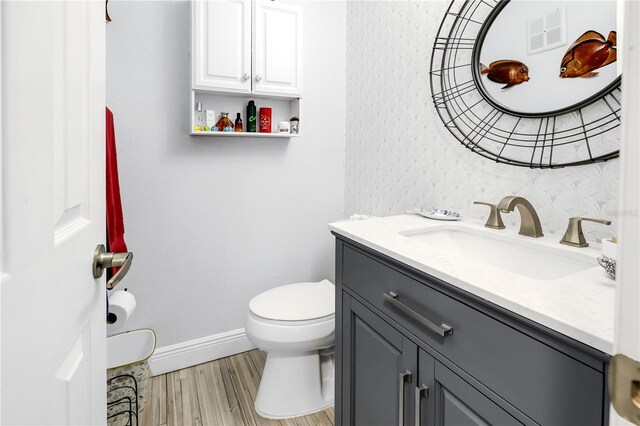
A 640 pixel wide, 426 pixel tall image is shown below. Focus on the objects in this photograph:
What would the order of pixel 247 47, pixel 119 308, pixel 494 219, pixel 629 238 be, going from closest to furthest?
1. pixel 629 238
2. pixel 494 219
3. pixel 119 308
4. pixel 247 47

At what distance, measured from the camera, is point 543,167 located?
3.92 feet

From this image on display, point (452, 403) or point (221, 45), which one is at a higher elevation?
point (221, 45)

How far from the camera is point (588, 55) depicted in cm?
107

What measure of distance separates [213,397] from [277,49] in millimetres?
1792

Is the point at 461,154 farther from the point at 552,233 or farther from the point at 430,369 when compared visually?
the point at 430,369

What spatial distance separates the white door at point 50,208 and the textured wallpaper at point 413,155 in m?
1.27

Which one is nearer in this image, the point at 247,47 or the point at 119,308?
the point at 119,308

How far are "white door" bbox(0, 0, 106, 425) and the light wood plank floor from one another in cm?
110

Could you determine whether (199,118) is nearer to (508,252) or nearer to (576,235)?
(508,252)

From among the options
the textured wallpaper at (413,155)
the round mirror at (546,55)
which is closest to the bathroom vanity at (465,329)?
the textured wallpaper at (413,155)

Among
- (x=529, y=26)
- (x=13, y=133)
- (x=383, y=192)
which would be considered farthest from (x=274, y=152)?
(x=13, y=133)

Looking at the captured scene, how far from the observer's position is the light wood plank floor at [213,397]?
164 centimetres

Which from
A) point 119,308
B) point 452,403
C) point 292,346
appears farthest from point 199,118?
point 452,403

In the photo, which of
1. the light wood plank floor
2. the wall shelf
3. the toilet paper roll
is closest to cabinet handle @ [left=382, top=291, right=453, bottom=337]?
the light wood plank floor
